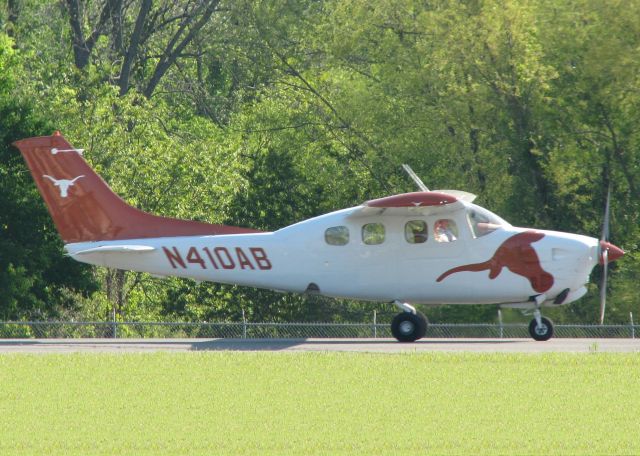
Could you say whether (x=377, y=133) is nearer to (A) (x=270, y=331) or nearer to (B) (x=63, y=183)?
(A) (x=270, y=331)

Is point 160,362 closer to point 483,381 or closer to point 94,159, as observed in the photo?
point 483,381

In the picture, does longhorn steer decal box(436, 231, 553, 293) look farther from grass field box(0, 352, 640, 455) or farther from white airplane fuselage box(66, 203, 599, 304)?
grass field box(0, 352, 640, 455)

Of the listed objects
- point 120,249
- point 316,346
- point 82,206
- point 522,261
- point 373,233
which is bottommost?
point 316,346

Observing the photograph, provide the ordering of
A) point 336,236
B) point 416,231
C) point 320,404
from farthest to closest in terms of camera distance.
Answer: point 336,236 → point 416,231 → point 320,404

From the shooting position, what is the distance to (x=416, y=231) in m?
22.8

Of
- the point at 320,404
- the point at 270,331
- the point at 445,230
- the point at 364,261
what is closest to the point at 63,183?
the point at 364,261

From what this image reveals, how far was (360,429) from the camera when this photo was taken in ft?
40.1

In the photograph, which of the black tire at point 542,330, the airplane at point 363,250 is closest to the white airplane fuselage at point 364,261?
the airplane at point 363,250

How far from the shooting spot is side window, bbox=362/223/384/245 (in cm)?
2286

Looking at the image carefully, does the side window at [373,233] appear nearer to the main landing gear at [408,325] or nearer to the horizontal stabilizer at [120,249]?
the main landing gear at [408,325]

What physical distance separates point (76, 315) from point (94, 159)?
684 centimetres

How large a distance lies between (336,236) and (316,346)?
199 cm

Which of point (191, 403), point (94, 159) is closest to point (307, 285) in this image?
point (191, 403)

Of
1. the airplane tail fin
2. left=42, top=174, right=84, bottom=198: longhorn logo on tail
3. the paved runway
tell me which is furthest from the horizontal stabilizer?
the paved runway
